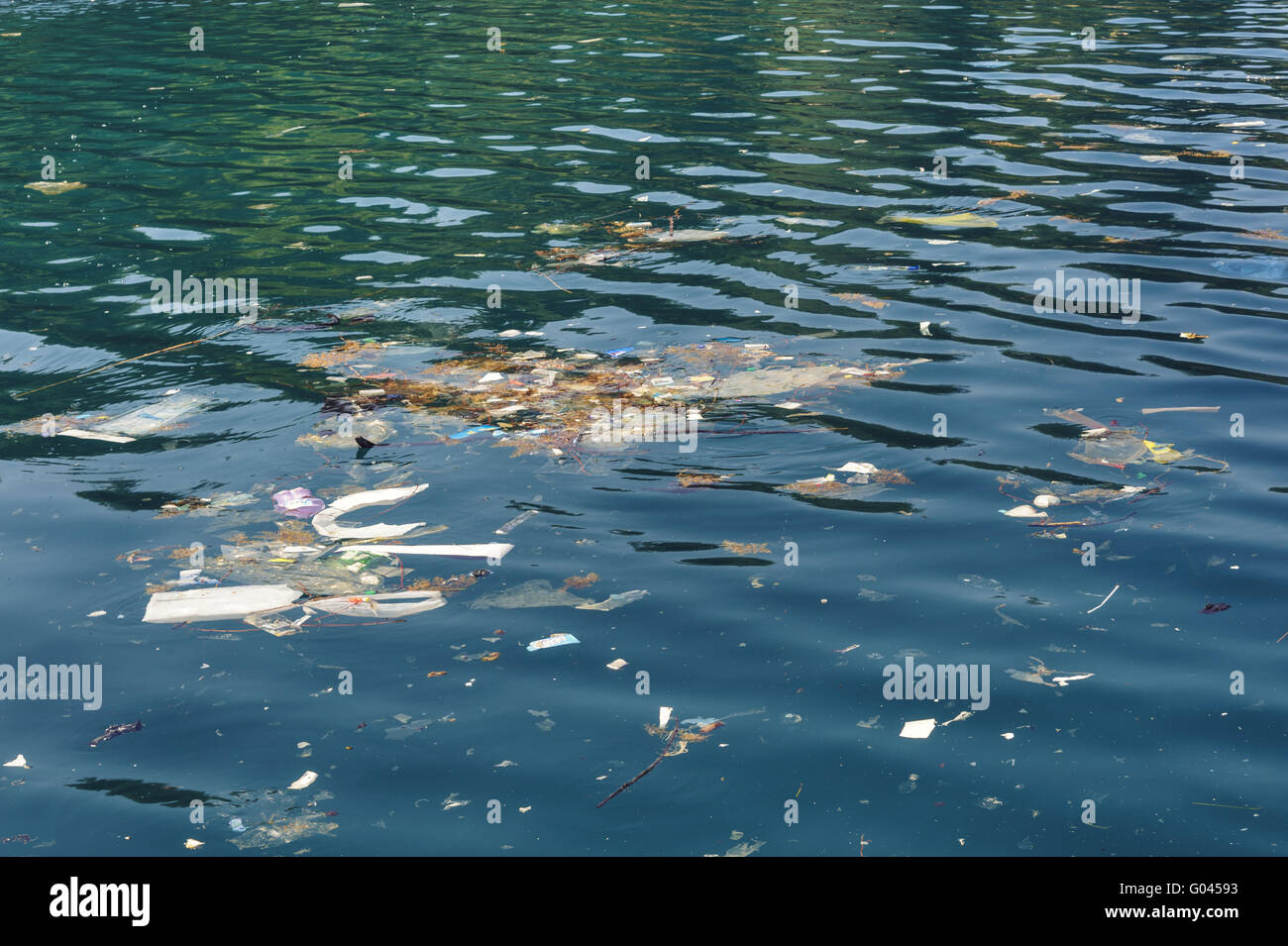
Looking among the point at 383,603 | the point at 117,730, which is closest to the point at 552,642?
the point at 383,603

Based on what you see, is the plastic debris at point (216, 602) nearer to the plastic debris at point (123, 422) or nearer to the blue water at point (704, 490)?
the blue water at point (704, 490)

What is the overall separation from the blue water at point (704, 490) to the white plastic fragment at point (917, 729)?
0.16 feet

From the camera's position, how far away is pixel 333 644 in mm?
4496

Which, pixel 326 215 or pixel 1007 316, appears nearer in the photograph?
pixel 1007 316

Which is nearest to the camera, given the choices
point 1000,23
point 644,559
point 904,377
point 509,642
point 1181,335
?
point 509,642

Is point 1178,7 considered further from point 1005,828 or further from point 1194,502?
point 1005,828

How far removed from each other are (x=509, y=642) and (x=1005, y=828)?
6.12 feet

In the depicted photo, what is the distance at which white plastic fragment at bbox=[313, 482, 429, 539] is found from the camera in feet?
17.0

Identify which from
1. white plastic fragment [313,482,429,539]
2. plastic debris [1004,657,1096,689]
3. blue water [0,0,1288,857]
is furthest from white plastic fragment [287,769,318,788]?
plastic debris [1004,657,1096,689]

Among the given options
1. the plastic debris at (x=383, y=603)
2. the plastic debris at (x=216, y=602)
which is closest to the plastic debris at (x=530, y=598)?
the plastic debris at (x=383, y=603)

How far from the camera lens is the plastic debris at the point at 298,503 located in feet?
17.6

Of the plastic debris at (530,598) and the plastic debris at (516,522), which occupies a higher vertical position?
the plastic debris at (516,522)
